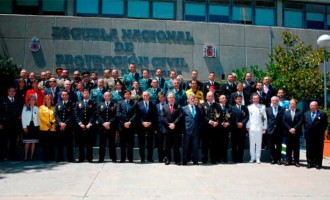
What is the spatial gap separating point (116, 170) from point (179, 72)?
1036cm

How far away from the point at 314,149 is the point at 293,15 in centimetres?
1345

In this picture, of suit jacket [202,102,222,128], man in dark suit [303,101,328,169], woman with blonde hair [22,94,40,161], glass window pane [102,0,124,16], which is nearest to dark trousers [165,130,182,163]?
suit jacket [202,102,222,128]

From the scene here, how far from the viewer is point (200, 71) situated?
18500 millimetres

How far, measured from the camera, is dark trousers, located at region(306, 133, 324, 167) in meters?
9.74

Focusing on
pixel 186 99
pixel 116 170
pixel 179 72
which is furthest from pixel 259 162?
pixel 179 72

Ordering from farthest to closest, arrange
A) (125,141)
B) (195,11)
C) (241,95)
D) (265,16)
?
(265,16)
(195,11)
(241,95)
(125,141)

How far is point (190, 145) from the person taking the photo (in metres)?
10.1

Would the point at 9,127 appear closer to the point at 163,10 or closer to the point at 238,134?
the point at 238,134

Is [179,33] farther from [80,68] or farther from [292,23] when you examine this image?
[292,23]

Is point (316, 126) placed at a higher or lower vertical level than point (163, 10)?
lower

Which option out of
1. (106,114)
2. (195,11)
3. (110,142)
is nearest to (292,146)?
(110,142)

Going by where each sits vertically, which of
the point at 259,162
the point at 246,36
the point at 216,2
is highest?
the point at 216,2

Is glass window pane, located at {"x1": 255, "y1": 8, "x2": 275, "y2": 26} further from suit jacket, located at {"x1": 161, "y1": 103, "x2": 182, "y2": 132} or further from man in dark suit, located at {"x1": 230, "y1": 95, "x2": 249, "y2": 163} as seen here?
suit jacket, located at {"x1": 161, "y1": 103, "x2": 182, "y2": 132}

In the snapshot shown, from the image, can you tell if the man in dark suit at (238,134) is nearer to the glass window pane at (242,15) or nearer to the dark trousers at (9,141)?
the dark trousers at (9,141)
